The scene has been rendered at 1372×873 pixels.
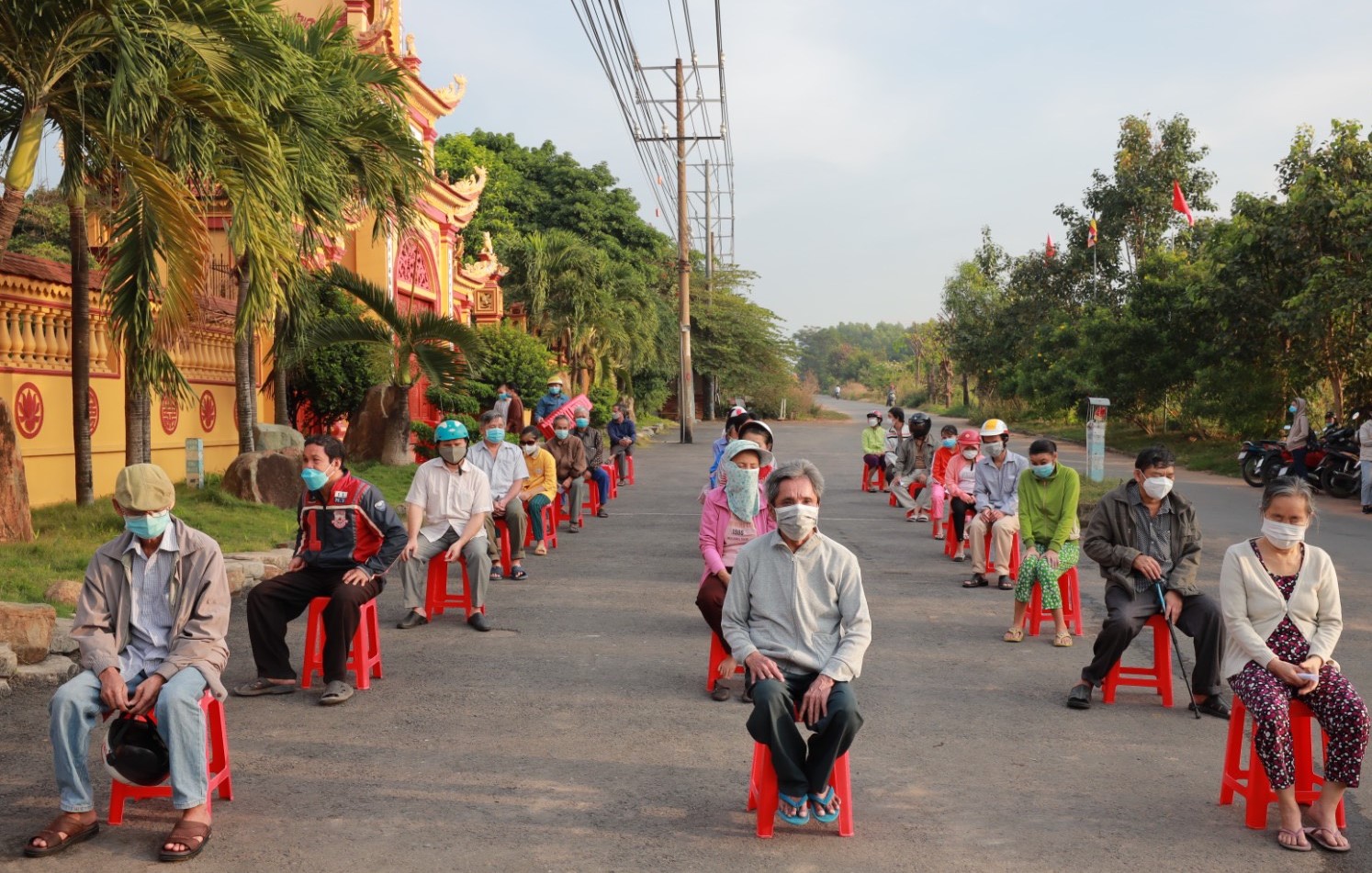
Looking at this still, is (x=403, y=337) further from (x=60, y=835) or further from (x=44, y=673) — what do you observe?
(x=60, y=835)

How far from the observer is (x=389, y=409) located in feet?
63.5

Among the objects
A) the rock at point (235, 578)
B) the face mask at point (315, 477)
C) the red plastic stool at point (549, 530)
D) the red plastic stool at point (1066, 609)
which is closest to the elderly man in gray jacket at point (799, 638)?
the face mask at point (315, 477)

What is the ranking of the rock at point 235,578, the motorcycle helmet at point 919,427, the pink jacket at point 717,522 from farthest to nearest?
the motorcycle helmet at point 919,427 < the rock at point 235,578 < the pink jacket at point 717,522

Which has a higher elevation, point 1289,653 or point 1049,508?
point 1049,508

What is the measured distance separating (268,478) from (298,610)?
725cm

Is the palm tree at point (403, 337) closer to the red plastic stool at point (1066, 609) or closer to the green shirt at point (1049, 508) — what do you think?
the red plastic stool at point (1066, 609)

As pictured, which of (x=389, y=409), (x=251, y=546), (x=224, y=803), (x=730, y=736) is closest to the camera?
(x=224, y=803)

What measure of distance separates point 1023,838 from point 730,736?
1782 millimetres

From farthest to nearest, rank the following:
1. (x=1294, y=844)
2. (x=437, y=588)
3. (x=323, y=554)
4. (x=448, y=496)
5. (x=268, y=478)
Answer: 1. (x=268, y=478)
2. (x=437, y=588)
3. (x=448, y=496)
4. (x=323, y=554)
5. (x=1294, y=844)

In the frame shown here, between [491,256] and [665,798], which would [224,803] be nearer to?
[665,798]

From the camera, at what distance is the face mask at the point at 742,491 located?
7301mm

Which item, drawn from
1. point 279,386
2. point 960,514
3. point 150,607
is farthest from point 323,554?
point 279,386

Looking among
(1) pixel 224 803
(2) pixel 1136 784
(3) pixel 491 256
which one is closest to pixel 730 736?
(2) pixel 1136 784

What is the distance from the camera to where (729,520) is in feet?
24.5
